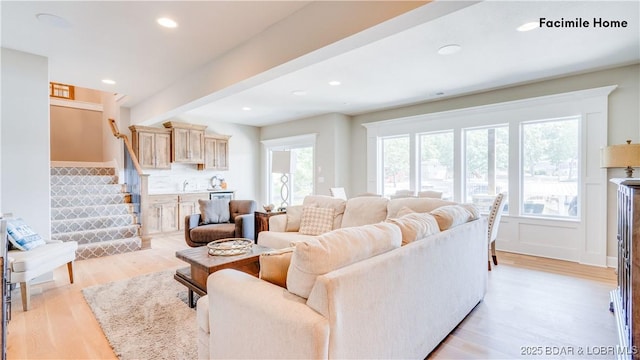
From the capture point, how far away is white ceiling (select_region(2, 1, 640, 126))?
2.47m

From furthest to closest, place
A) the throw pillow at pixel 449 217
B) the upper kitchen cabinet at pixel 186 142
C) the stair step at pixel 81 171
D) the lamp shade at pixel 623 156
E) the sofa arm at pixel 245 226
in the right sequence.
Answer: the upper kitchen cabinet at pixel 186 142
the stair step at pixel 81 171
the sofa arm at pixel 245 226
the lamp shade at pixel 623 156
the throw pillow at pixel 449 217

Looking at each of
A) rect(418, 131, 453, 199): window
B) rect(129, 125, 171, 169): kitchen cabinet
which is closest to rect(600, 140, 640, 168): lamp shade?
rect(418, 131, 453, 199): window

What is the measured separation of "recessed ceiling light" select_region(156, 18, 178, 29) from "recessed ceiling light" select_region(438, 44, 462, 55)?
8.74ft

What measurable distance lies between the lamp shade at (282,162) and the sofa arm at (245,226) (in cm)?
78

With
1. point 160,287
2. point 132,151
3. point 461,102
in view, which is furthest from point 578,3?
point 132,151

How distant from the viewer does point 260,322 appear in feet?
4.13

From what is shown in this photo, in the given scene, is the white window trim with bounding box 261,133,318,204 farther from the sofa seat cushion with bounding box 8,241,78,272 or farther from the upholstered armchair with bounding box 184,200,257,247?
the sofa seat cushion with bounding box 8,241,78,272

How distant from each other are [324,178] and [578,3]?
15.6 ft

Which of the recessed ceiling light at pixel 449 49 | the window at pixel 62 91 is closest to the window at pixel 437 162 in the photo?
the recessed ceiling light at pixel 449 49

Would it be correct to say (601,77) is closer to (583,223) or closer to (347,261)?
(583,223)

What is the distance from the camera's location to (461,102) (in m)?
5.03

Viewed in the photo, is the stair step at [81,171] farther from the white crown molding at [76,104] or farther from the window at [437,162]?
the window at [437,162]

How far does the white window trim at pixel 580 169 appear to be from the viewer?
3869mm

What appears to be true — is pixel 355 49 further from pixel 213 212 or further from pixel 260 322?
pixel 213 212
